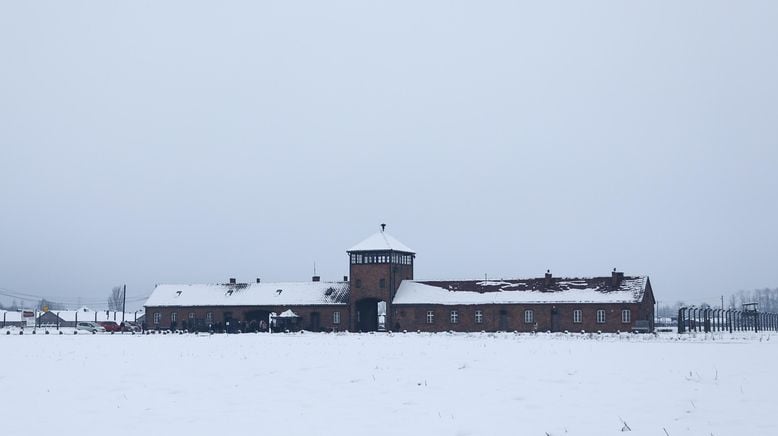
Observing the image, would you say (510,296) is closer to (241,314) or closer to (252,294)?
(252,294)

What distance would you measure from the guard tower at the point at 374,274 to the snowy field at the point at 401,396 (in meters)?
47.9

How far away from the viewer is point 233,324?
76.1 metres

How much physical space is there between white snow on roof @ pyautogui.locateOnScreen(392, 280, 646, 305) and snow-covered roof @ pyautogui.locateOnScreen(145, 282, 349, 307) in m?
6.59

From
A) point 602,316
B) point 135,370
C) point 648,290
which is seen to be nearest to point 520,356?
point 135,370

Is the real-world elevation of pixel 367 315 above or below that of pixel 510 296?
below

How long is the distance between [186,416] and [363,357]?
12.7 metres

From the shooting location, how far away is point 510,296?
231 feet

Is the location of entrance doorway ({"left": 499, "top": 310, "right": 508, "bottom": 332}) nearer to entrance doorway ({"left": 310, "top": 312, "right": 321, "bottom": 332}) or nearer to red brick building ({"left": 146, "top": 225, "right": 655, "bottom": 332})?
red brick building ({"left": 146, "top": 225, "right": 655, "bottom": 332})

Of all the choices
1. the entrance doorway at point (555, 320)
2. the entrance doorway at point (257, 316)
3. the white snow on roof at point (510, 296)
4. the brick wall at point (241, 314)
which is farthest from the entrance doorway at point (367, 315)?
the entrance doorway at point (555, 320)

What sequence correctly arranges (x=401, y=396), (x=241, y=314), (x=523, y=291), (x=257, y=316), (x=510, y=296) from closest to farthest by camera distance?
1. (x=401, y=396)
2. (x=510, y=296)
3. (x=523, y=291)
4. (x=241, y=314)
5. (x=257, y=316)

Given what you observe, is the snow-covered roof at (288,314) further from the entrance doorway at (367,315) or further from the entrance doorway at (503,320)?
the entrance doorway at (503,320)

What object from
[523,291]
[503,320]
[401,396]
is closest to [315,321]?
[503,320]

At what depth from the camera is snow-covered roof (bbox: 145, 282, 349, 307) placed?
78438 mm

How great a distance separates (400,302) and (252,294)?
1707 centimetres
